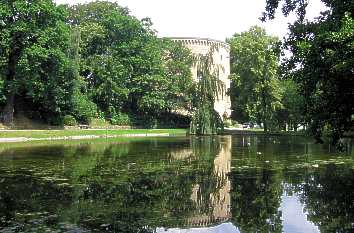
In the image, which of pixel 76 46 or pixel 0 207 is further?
pixel 76 46

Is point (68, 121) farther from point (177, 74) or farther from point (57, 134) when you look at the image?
point (177, 74)

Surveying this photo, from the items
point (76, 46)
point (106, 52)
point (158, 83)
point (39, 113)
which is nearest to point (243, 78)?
point (158, 83)

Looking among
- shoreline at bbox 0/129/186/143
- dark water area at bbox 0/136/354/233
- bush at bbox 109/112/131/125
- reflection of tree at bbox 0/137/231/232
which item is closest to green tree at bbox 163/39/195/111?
bush at bbox 109/112/131/125

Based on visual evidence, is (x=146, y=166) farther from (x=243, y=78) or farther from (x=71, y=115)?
(x=243, y=78)

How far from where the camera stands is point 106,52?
2707 inches

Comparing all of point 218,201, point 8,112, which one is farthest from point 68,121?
point 218,201

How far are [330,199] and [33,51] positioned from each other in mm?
39672

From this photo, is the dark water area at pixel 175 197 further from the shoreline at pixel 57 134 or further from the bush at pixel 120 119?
the bush at pixel 120 119

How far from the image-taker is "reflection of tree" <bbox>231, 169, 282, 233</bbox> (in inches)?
408

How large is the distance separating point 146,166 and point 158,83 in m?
50.4

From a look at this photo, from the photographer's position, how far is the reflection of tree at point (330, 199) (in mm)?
10461

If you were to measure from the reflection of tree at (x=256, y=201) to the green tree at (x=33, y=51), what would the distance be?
35127mm

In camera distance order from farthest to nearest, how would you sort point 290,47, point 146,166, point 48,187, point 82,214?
point 146,166 < point 290,47 < point 48,187 < point 82,214

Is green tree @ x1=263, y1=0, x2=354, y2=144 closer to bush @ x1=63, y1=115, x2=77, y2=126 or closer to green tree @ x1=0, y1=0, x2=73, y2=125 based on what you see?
green tree @ x1=0, y1=0, x2=73, y2=125
